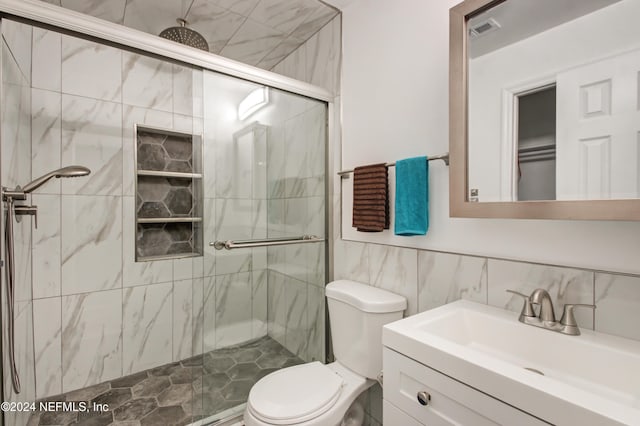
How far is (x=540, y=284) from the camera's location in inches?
40.4

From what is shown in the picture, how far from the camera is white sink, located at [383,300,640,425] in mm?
604

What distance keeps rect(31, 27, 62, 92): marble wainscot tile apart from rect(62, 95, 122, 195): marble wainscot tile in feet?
0.35

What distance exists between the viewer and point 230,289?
1544 mm

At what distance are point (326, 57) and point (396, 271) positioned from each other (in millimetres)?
1462

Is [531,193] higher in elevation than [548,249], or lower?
higher

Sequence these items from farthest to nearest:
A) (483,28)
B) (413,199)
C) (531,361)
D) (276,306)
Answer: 1. (276,306)
2. (413,199)
3. (483,28)
4. (531,361)

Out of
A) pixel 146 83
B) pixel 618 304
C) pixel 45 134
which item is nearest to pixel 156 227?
pixel 45 134

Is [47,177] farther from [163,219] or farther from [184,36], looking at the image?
[184,36]

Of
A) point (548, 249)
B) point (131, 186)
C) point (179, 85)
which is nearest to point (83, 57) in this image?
point (179, 85)

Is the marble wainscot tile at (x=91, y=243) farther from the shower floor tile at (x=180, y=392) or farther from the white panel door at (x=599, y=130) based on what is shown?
the white panel door at (x=599, y=130)

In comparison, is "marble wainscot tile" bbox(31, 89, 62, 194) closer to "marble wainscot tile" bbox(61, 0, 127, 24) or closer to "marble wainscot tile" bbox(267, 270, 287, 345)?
"marble wainscot tile" bbox(61, 0, 127, 24)

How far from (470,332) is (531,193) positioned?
53 centimetres

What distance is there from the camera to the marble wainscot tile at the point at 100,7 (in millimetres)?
1727

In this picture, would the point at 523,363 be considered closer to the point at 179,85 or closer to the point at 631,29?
the point at 631,29
